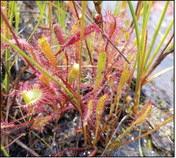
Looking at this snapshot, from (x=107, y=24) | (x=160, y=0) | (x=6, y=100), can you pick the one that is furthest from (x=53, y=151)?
(x=160, y=0)

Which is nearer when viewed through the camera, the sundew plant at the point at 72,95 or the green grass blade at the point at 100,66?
the green grass blade at the point at 100,66

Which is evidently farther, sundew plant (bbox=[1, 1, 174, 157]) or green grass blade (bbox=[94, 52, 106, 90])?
sundew plant (bbox=[1, 1, 174, 157])

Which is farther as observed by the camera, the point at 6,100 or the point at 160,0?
the point at 160,0

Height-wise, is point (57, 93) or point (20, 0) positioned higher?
point (20, 0)

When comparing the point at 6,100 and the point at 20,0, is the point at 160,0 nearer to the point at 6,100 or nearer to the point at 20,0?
the point at 20,0

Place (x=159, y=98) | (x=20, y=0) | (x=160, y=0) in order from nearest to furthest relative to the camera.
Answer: (x=159, y=98) < (x=20, y=0) < (x=160, y=0)

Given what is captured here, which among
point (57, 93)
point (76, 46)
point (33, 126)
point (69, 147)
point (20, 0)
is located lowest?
point (69, 147)

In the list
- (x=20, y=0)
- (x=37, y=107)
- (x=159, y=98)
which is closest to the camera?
(x=37, y=107)

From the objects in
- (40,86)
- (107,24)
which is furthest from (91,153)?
(107,24)

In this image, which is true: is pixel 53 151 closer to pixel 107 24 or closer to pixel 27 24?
pixel 107 24
